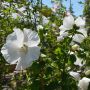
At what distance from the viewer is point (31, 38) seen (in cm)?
220

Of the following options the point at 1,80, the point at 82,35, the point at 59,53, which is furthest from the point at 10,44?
the point at 1,80

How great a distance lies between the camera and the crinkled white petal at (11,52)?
2.20 metres

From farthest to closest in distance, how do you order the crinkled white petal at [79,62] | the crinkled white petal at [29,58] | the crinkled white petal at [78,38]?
the crinkled white petal at [79,62] → the crinkled white petal at [78,38] → the crinkled white petal at [29,58]

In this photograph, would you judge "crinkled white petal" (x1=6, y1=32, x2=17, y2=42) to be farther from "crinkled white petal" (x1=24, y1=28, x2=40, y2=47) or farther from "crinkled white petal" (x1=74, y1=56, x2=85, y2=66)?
"crinkled white petal" (x1=74, y1=56, x2=85, y2=66)

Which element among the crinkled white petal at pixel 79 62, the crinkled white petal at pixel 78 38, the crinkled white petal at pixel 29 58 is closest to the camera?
the crinkled white petal at pixel 29 58

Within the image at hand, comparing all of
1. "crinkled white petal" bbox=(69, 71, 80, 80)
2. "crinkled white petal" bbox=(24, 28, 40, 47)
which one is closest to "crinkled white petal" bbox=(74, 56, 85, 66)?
"crinkled white petal" bbox=(69, 71, 80, 80)

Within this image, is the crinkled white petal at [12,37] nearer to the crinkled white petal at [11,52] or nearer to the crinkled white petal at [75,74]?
the crinkled white petal at [11,52]

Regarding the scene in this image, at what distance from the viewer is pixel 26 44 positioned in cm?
222

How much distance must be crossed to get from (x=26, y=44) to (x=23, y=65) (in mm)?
116

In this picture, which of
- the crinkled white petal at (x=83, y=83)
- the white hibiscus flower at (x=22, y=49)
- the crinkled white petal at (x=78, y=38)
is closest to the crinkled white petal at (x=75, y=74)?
the crinkled white petal at (x=83, y=83)

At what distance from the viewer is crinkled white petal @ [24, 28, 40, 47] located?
85.8 inches

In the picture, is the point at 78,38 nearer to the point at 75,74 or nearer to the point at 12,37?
the point at 75,74

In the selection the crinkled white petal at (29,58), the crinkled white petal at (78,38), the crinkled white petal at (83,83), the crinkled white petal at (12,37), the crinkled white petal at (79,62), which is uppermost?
the crinkled white petal at (12,37)

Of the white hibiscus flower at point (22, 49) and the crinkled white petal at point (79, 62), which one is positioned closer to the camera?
the white hibiscus flower at point (22, 49)
